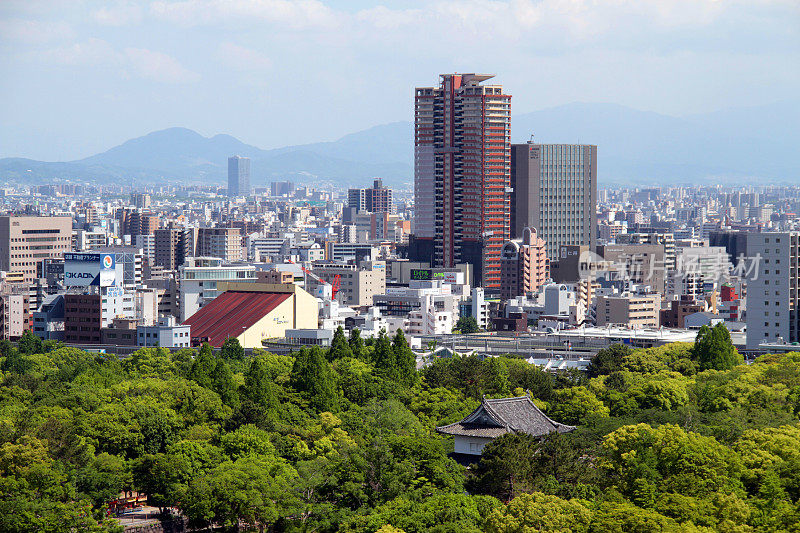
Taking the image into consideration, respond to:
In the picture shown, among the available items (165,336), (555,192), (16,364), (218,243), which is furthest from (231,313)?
(218,243)

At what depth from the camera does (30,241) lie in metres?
97.2

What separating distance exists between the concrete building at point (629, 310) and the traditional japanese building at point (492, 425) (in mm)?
42249

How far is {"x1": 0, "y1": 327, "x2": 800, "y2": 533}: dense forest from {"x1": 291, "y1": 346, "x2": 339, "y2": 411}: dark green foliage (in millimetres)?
53

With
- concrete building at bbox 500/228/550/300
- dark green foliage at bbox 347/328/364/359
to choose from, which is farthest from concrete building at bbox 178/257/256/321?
concrete building at bbox 500/228/550/300

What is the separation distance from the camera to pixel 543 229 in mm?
102438

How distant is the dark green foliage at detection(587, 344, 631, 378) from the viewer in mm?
42844

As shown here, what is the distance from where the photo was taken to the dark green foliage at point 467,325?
72.6 metres

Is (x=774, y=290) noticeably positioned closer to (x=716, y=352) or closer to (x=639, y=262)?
(x=716, y=352)

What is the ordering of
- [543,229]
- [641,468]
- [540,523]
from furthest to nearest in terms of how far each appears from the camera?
[543,229] < [641,468] < [540,523]

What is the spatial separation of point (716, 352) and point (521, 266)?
158 ft

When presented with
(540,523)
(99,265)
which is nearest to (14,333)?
(99,265)

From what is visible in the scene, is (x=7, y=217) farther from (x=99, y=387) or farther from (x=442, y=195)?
(x=99, y=387)

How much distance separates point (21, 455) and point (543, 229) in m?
76.8

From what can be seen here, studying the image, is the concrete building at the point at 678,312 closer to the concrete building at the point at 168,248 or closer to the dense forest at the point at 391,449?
the dense forest at the point at 391,449
